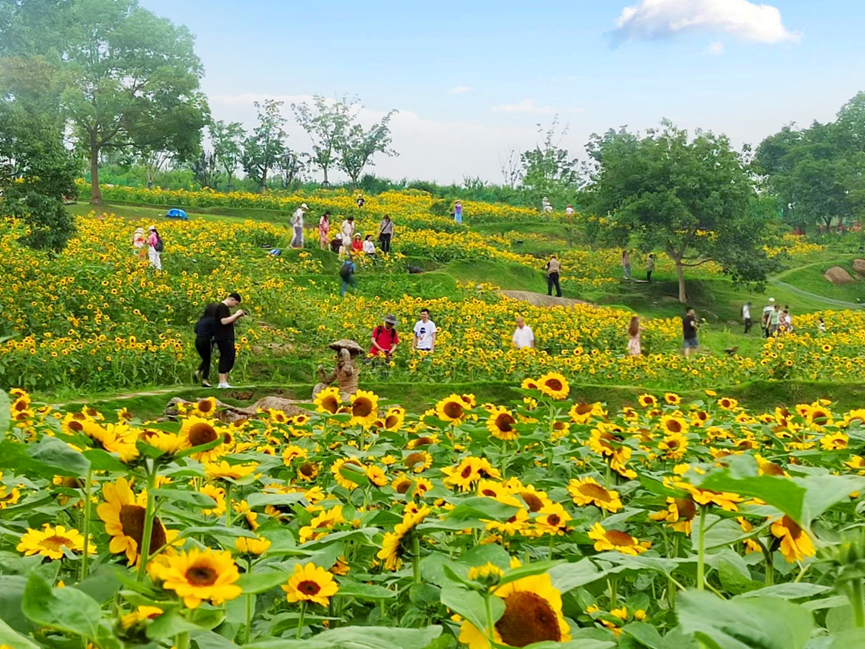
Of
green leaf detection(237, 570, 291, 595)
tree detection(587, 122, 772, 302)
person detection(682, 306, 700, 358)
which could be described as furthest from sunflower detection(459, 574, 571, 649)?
tree detection(587, 122, 772, 302)

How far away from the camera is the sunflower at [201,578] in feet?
2.35

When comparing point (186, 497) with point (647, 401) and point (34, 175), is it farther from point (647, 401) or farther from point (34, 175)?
point (34, 175)

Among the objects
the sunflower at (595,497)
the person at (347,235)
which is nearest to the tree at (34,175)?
the person at (347,235)

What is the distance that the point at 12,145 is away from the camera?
10.6 meters

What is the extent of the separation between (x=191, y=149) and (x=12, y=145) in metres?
13.2

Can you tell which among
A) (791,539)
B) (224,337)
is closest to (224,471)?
Answer: (791,539)

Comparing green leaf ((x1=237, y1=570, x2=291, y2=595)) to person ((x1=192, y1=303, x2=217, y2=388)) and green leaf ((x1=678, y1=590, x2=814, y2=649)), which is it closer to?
green leaf ((x1=678, y1=590, x2=814, y2=649))

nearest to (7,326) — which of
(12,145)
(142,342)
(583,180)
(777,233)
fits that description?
(142,342)

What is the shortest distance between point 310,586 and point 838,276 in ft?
99.0

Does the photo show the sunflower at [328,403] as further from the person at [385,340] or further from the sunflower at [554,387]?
the person at [385,340]

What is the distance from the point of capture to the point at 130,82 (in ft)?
79.5

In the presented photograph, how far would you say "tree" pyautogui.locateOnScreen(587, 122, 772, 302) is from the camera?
2222 centimetres

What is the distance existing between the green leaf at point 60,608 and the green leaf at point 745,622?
47 centimetres

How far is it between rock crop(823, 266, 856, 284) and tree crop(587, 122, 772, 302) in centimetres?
602
